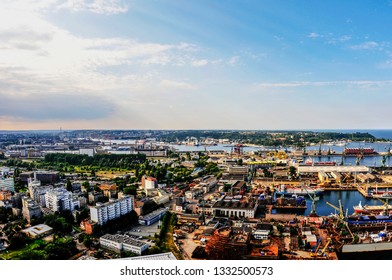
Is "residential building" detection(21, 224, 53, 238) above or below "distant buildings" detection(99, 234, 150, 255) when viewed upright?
below

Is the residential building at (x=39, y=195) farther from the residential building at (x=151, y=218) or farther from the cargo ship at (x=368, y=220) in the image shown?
the cargo ship at (x=368, y=220)

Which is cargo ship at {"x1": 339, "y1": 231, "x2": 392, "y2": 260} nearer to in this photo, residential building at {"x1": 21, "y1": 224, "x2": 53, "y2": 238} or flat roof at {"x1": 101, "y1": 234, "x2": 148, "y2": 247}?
flat roof at {"x1": 101, "y1": 234, "x2": 148, "y2": 247}

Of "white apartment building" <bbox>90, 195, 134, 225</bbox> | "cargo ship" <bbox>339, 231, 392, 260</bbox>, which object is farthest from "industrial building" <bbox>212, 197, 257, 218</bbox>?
"cargo ship" <bbox>339, 231, 392, 260</bbox>

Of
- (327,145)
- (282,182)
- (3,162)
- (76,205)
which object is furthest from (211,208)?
(327,145)

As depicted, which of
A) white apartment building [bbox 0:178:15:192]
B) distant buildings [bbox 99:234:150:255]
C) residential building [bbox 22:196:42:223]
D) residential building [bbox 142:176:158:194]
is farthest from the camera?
residential building [bbox 142:176:158:194]

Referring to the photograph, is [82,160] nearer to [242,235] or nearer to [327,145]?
[242,235]

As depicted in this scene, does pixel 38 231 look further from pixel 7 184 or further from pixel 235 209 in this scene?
pixel 7 184

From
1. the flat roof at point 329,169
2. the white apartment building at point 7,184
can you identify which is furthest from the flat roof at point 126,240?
the flat roof at point 329,169
